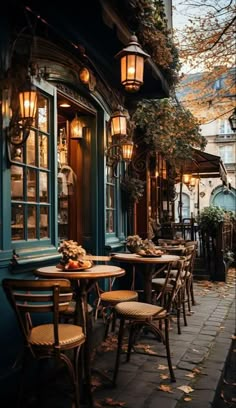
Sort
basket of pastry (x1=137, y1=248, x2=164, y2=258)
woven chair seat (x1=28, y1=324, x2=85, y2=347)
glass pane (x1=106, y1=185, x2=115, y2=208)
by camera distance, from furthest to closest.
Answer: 1. glass pane (x1=106, y1=185, x2=115, y2=208)
2. basket of pastry (x1=137, y1=248, x2=164, y2=258)
3. woven chair seat (x1=28, y1=324, x2=85, y2=347)

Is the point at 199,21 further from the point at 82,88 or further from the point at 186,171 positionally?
the point at 82,88

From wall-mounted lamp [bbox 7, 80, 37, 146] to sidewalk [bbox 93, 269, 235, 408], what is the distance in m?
2.35

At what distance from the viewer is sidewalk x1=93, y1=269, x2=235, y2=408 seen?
127 inches

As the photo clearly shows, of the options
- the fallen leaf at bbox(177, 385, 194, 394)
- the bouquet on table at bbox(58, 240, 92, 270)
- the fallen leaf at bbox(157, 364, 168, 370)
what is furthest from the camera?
the fallen leaf at bbox(157, 364, 168, 370)

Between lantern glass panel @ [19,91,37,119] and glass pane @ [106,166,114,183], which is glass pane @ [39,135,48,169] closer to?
A: lantern glass panel @ [19,91,37,119]

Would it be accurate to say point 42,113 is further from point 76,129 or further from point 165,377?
point 165,377

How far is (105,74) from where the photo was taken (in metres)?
5.82

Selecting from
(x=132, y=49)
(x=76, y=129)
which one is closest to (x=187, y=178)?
(x=76, y=129)

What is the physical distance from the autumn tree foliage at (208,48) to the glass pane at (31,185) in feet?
19.9

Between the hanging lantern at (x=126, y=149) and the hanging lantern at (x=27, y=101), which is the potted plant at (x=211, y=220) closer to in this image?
the hanging lantern at (x=126, y=149)

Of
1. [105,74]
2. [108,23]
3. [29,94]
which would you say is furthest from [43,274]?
[105,74]

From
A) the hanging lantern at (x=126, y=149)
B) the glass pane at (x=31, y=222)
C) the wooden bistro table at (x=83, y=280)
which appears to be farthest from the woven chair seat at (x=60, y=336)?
the hanging lantern at (x=126, y=149)

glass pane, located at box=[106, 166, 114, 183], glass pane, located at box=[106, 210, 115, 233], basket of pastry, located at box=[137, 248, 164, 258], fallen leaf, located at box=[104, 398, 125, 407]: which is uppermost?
glass pane, located at box=[106, 166, 114, 183]

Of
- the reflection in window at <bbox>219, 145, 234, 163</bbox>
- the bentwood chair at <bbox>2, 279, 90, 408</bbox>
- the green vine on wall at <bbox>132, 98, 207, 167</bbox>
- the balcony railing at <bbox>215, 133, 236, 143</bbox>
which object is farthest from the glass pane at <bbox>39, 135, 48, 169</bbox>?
the reflection in window at <bbox>219, 145, 234, 163</bbox>
